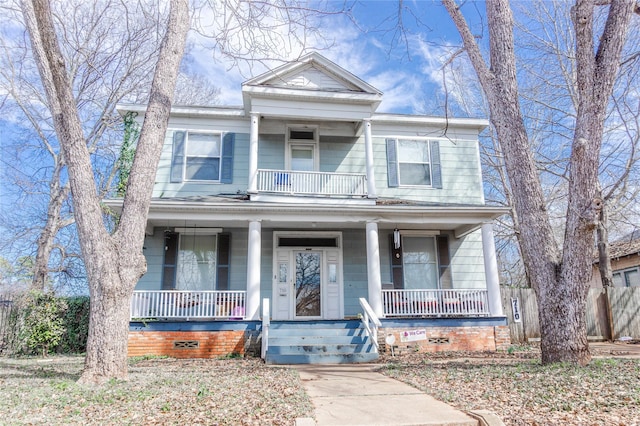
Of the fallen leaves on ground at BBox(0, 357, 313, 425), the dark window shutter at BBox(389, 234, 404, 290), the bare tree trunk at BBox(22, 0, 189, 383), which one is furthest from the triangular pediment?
the fallen leaves on ground at BBox(0, 357, 313, 425)

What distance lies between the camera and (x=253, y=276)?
9.81 m

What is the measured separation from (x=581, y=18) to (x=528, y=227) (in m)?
3.19

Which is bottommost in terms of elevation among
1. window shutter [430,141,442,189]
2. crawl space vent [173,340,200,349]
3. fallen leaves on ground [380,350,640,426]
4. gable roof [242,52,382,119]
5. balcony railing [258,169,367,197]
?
fallen leaves on ground [380,350,640,426]

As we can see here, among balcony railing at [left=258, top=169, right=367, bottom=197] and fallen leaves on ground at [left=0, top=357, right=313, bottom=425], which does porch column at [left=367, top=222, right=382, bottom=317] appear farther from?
fallen leaves on ground at [left=0, top=357, right=313, bottom=425]

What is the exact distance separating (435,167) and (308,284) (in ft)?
16.6

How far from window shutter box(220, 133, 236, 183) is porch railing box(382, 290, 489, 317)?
17.1 feet

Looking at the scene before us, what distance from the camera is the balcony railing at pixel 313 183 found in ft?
36.3

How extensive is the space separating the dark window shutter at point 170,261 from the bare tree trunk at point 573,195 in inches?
328

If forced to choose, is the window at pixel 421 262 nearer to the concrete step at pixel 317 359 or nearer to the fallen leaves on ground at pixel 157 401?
the concrete step at pixel 317 359

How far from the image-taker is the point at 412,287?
466 inches

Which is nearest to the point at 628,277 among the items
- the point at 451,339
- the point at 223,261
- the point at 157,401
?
the point at 451,339

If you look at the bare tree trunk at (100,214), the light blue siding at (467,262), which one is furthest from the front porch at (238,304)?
the bare tree trunk at (100,214)

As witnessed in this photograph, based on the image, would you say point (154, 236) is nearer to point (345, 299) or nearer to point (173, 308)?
point (173, 308)

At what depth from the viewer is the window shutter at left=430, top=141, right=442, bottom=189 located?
496 inches
